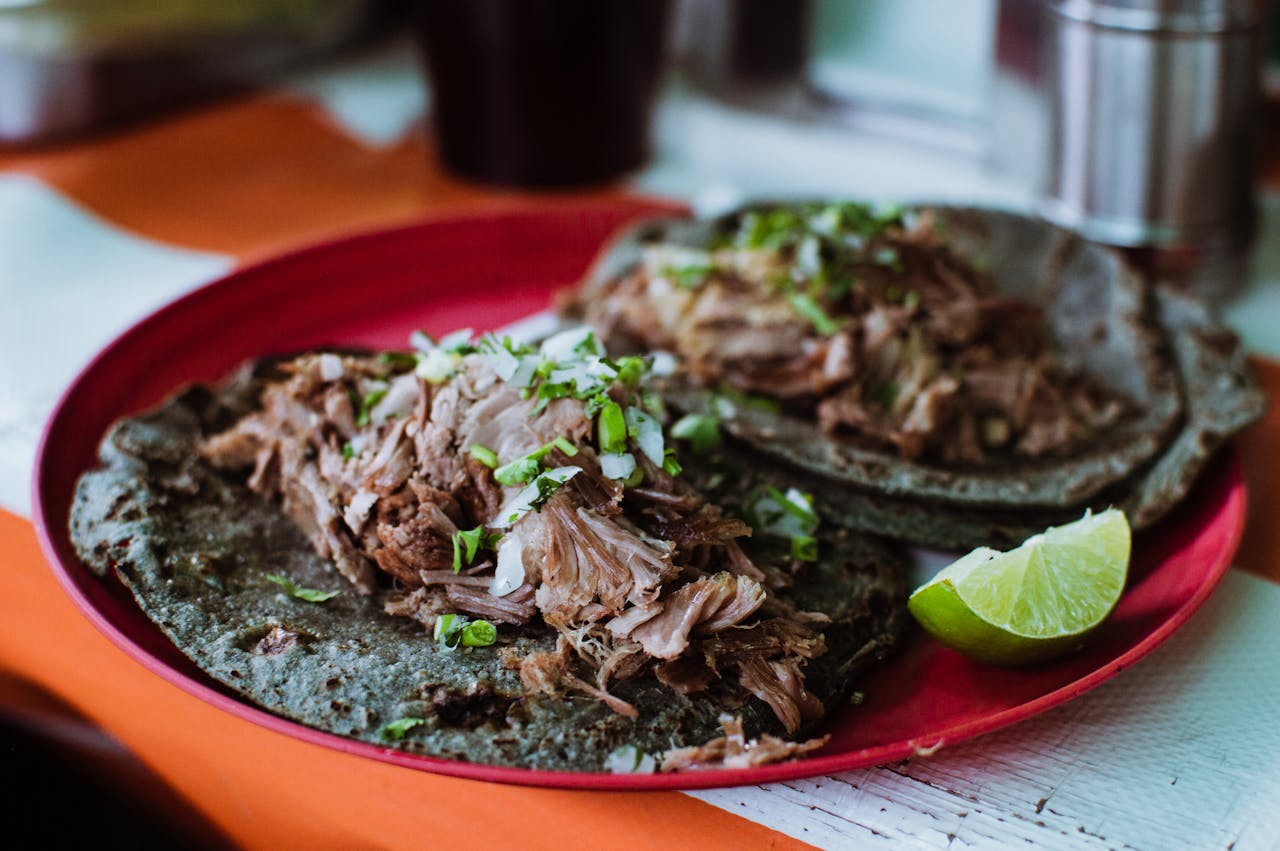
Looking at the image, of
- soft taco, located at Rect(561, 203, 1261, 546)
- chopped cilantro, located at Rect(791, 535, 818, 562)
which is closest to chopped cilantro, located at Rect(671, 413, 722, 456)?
soft taco, located at Rect(561, 203, 1261, 546)

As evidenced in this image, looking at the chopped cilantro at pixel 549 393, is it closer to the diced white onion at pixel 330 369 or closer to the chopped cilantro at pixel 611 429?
the chopped cilantro at pixel 611 429

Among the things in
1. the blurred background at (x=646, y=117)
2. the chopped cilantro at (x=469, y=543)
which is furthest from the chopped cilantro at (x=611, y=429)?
the blurred background at (x=646, y=117)

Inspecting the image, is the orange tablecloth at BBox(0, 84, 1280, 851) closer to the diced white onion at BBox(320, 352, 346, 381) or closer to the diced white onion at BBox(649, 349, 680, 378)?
the diced white onion at BBox(320, 352, 346, 381)

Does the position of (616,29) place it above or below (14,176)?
above

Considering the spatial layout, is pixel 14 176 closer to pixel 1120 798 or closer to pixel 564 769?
pixel 564 769

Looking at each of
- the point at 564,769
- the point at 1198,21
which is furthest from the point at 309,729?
the point at 1198,21
